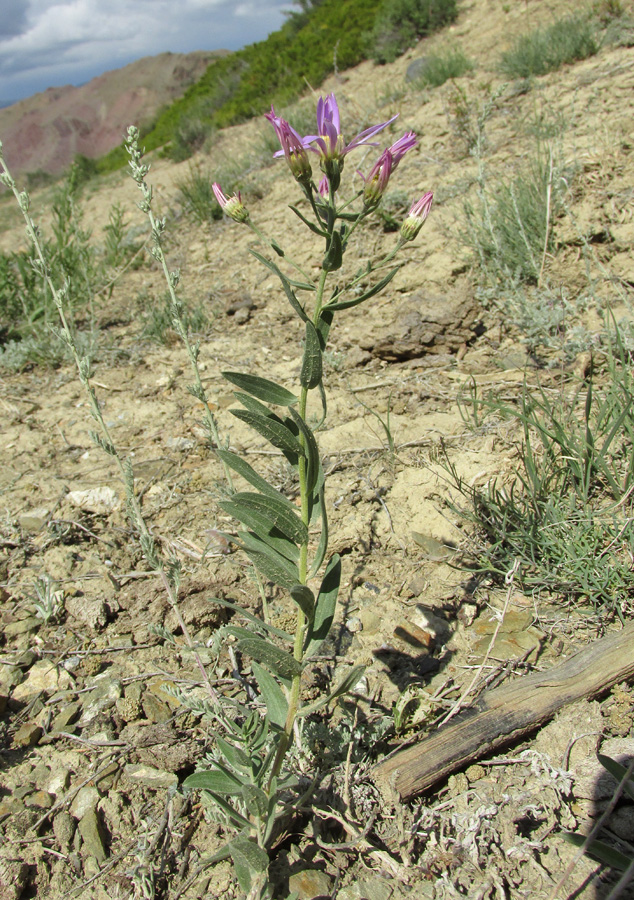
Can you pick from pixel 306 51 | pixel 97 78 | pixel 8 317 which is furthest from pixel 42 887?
pixel 97 78

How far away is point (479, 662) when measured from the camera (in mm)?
1692

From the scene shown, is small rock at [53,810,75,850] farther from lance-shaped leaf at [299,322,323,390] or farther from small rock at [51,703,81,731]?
lance-shaped leaf at [299,322,323,390]

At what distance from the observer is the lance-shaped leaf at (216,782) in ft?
3.95

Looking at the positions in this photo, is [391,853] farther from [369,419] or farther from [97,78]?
[97,78]

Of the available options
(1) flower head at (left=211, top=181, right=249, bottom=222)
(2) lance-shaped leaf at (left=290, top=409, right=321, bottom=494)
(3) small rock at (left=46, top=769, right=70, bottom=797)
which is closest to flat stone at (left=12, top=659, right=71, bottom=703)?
(3) small rock at (left=46, top=769, right=70, bottom=797)

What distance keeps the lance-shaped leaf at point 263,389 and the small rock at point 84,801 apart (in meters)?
1.12

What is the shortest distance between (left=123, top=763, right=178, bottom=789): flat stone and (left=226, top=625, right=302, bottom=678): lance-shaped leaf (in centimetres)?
56

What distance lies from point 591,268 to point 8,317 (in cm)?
369

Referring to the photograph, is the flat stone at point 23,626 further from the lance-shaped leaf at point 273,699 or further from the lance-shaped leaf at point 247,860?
the lance-shaped leaf at point 247,860

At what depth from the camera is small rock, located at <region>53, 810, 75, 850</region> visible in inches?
56.2

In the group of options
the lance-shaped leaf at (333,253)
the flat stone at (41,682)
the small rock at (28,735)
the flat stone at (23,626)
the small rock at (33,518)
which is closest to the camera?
the lance-shaped leaf at (333,253)

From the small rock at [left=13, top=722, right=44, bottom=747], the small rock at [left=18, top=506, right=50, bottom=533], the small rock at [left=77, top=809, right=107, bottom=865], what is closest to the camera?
the small rock at [left=77, top=809, right=107, bottom=865]

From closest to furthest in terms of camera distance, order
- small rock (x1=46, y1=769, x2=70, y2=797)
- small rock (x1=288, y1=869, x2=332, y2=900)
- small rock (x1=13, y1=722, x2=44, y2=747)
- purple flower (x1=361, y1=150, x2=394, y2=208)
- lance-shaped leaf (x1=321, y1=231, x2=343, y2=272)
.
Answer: lance-shaped leaf (x1=321, y1=231, x2=343, y2=272), purple flower (x1=361, y1=150, x2=394, y2=208), small rock (x1=288, y1=869, x2=332, y2=900), small rock (x1=46, y1=769, x2=70, y2=797), small rock (x1=13, y1=722, x2=44, y2=747)

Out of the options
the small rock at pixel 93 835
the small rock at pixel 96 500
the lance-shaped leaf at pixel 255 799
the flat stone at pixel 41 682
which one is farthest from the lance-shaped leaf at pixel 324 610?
the small rock at pixel 96 500
